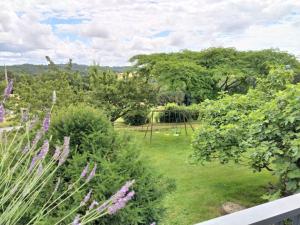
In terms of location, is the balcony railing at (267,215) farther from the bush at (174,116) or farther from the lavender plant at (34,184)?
the bush at (174,116)

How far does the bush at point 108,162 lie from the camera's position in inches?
58.7

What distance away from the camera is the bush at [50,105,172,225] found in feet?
4.90

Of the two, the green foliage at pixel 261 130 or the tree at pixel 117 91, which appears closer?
the green foliage at pixel 261 130

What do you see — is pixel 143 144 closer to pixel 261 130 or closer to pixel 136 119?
pixel 261 130

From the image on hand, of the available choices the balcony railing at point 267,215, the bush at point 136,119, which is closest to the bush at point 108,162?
the balcony railing at point 267,215

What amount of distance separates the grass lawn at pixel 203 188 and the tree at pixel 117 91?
1.42 meters

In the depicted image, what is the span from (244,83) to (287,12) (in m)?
5.20

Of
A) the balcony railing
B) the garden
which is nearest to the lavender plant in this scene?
the garden

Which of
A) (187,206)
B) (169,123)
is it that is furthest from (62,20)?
(169,123)

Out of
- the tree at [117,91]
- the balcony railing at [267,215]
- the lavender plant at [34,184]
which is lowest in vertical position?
the tree at [117,91]

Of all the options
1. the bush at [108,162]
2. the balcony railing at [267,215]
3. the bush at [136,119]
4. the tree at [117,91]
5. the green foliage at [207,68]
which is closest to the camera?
the balcony railing at [267,215]

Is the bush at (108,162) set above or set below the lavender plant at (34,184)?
below

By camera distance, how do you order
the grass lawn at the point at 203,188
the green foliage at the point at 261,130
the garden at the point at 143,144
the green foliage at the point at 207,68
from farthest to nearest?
1. the green foliage at the point at 207,68
2. the grass lawn at the point at 203,188
3. the green foliage at the point at 261,130
4. the garden at the point at 143,144

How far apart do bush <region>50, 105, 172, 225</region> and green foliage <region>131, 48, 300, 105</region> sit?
6.75 meters
